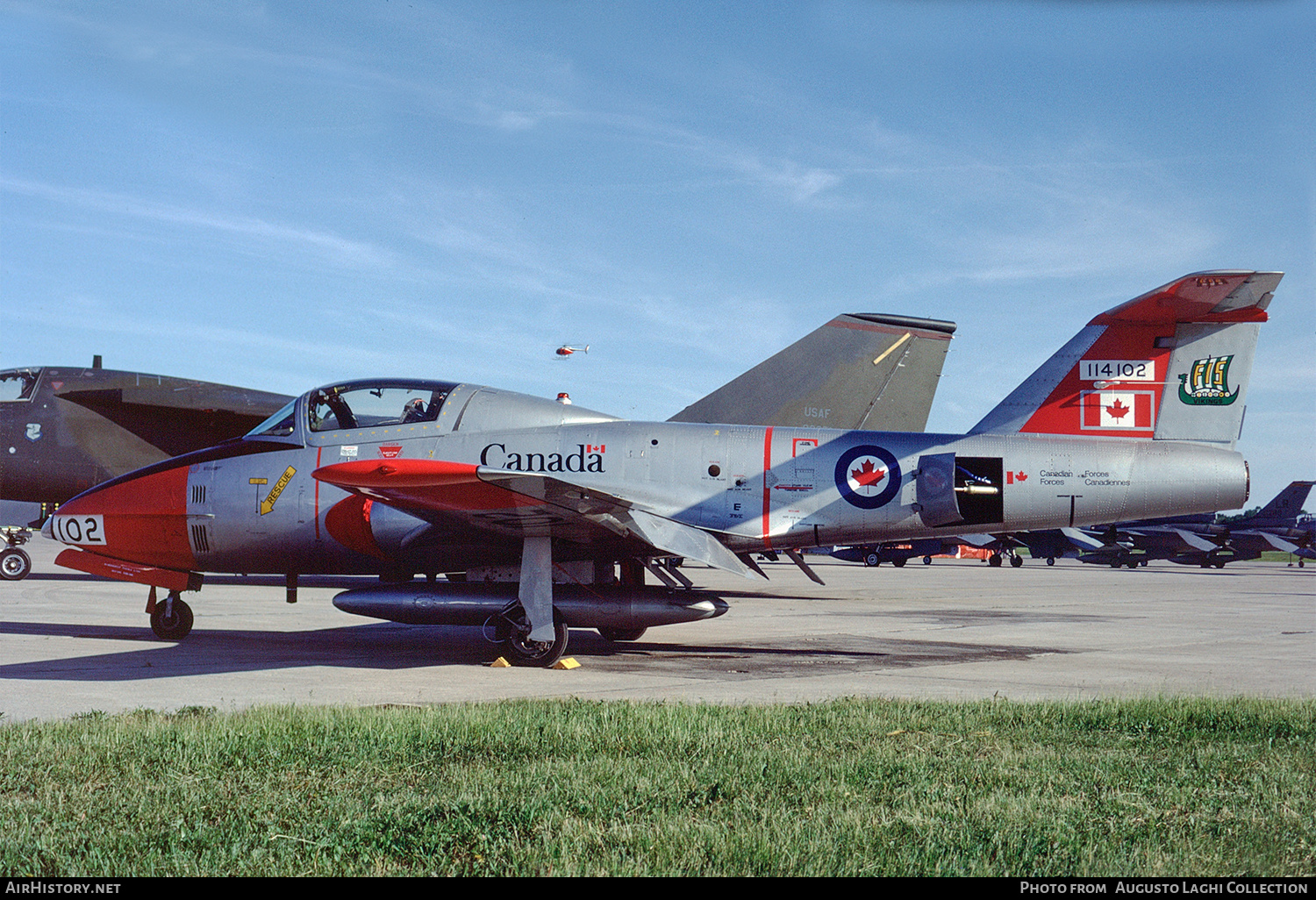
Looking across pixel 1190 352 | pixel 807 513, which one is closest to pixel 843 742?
pixel 807 513

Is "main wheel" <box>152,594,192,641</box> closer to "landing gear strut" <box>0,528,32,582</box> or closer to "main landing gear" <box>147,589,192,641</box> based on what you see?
"main landing gear" <box>147,589,192,641</box>

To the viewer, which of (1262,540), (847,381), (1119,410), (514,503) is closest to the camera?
(514,503)

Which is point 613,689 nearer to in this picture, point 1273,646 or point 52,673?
point 52,673

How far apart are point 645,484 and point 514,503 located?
2160 mm

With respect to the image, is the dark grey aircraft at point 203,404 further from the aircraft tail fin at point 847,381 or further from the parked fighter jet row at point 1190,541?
the parked fighter jet row at point 1190,541

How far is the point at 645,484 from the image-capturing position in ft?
35.1

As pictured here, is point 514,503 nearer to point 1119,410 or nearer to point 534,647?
point 534,647

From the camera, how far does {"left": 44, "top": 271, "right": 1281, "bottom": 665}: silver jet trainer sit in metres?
9.85

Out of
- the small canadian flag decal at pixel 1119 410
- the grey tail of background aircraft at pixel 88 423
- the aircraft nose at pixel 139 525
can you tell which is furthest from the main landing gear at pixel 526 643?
the grey tail of background aircraft at pixel 88 423

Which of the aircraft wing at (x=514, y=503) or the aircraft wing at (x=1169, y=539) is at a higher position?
the aircraft wing at (x=514, y=503)

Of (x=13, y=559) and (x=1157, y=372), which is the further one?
(x=13, y=559)

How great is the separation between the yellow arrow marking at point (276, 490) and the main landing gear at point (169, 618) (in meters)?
1.73

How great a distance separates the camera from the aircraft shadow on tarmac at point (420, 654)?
30.6ft

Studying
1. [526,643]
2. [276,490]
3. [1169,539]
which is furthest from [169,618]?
[1169,539]
